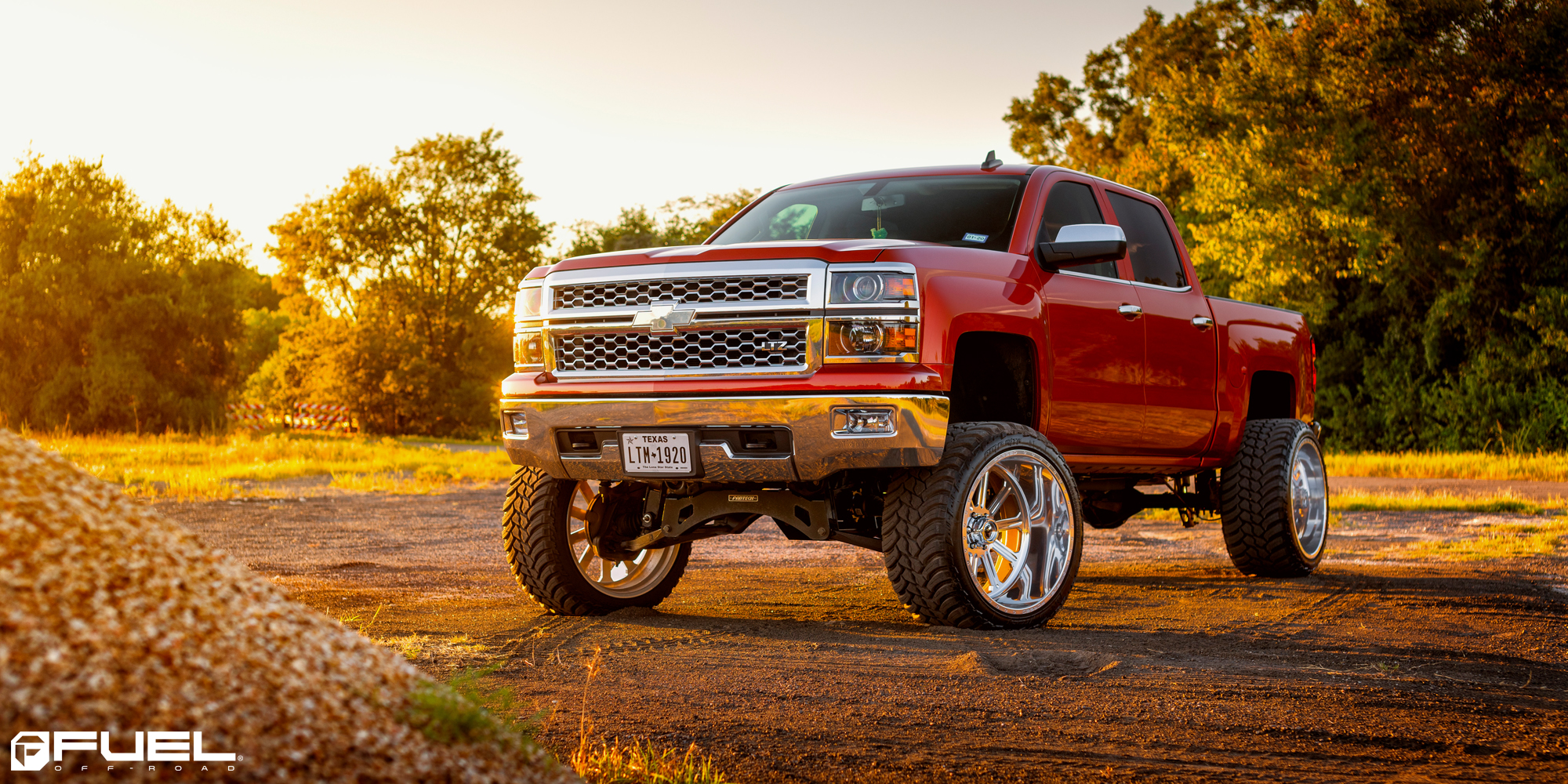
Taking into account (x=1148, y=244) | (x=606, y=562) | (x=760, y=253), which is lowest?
(x=606, y=562)

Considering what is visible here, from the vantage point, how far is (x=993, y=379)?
699cm

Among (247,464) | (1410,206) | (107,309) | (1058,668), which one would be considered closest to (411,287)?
(107,309)

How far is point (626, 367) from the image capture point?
6.23 m

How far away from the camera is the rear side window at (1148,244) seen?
26.8ft

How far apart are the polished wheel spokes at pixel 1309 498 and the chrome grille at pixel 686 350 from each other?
4596 millimetres

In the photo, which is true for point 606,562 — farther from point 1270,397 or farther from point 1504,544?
point 1504,544

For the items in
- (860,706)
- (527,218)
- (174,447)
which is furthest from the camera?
(527,218)

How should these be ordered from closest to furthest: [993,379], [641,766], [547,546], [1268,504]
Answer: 1. [641,766]
2. [547,546]
3. [993,379]
4. [1268,504]

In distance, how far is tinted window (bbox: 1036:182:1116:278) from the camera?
7.32m

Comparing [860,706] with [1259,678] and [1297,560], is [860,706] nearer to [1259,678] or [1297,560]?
[1259,678]

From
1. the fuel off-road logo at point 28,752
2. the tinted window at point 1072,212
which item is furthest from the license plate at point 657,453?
the fuel off-road logo at point 28,752

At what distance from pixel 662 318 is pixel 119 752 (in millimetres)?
3726

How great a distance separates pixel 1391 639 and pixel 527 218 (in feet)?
172

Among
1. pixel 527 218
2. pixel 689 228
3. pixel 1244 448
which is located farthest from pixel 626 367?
pixel 689 228
